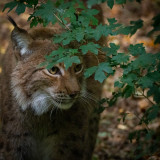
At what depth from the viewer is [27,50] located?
4.36 m

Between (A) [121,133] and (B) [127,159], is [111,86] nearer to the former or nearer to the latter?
(A) [121,133]

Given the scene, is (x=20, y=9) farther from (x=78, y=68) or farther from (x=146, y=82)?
(x=146, y=82)

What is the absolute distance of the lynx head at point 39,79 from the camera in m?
4.04

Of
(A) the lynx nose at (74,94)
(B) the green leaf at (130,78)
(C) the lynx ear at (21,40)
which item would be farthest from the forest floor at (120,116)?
(B) the green leaf at (130,78)

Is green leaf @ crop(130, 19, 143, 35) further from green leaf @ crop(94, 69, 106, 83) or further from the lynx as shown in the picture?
the lynx

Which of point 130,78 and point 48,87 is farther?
point 48,87

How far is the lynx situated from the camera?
13.7 ft

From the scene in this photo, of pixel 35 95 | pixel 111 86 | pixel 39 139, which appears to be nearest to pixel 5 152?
pixel 39 139

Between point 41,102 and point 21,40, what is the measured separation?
790mm

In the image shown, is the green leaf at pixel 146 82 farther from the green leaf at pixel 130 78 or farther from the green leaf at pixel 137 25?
the green leaf at pixel 137 25

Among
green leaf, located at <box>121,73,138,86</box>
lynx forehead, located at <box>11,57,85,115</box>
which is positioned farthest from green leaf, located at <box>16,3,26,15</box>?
green leaf, located at <box>121,73,138,86</box>

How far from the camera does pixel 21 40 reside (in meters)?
4.28

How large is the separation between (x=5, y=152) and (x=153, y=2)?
21.7ft

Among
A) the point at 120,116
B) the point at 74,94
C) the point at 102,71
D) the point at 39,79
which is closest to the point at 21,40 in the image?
the point at 39,79
